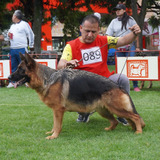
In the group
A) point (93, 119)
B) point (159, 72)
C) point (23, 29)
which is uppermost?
point (23, 29)

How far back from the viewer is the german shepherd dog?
12.4 ft

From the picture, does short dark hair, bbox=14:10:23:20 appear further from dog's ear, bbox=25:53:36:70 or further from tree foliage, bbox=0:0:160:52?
tree foliage, bbox=0:0:160:52

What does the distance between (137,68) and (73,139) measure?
518cm

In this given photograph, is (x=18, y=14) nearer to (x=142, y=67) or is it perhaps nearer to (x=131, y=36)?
(x=142, y=67)

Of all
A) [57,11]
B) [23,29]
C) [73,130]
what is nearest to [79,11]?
[57,11]

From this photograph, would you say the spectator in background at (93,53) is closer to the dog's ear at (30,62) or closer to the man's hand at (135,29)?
the man's hand at (135,29)

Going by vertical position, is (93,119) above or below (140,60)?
below

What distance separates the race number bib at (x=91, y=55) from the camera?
4.41 metres

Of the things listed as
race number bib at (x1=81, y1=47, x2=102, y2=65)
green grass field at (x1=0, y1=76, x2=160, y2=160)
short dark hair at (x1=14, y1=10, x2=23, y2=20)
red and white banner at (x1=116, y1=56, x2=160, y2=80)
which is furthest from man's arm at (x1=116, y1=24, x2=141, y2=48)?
short dark hair at (x1=14, y1=10, x2=23, y2=20)

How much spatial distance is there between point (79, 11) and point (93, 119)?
14920mm

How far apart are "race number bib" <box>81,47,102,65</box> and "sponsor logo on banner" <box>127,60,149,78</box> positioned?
162 inches

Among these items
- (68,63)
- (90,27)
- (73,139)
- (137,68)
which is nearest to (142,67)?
(137,68)

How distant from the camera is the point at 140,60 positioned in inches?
327

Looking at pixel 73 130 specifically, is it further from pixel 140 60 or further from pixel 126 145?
pixel 140 60
